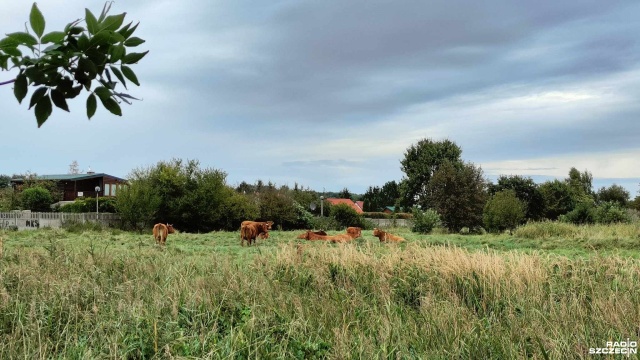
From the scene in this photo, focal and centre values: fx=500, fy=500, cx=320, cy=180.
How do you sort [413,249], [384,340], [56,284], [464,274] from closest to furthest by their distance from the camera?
1. [384,340]
2. [56,284]
3. [464,274]
4. [413,249]

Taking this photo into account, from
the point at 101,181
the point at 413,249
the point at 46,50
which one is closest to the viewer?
the point at 46,50

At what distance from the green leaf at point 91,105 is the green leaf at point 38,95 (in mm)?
94

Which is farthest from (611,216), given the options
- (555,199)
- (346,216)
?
(555,199)

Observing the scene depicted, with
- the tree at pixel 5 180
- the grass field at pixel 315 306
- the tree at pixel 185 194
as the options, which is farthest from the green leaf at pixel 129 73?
the tree at pixel 5 180

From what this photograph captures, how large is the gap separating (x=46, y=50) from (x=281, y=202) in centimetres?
2368

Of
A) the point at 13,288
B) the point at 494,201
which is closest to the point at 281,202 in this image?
the point at 494,201

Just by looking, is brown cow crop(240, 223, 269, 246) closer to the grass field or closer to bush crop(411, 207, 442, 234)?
the grass field

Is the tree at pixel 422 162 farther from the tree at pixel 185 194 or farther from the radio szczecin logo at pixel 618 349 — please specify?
the radio szczecin logo at pixel 618 349

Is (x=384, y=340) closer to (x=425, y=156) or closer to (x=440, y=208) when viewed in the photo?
(x=440, y=208)

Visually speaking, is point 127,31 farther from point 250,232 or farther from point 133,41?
point 250,232

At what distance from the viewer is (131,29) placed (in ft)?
3.86

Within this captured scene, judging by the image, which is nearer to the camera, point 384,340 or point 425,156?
point 384,340

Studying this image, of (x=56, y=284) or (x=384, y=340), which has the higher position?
(x=56, y=284)

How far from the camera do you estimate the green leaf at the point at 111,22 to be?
3.67 ft
